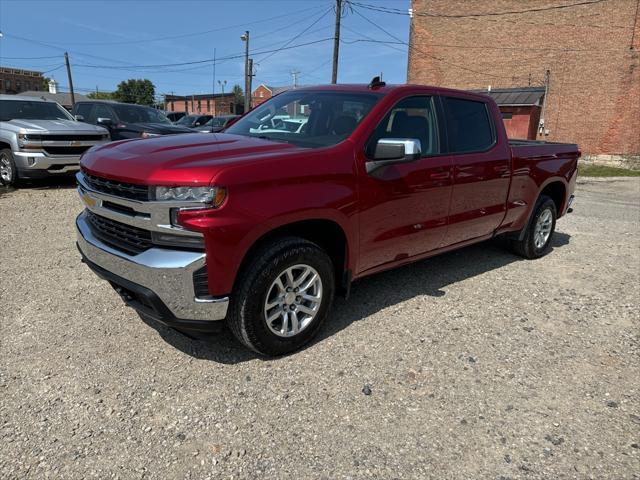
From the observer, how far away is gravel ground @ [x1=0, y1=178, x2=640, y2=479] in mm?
2451

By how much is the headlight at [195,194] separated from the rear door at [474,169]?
2.38 m

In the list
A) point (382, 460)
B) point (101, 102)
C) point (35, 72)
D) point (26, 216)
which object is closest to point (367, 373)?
point (382, 460)

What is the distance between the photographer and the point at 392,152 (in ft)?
11.3

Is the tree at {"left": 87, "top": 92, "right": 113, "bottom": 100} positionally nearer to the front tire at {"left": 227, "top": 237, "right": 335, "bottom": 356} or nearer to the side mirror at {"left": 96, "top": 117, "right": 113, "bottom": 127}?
the side mirror at {"left": 96, "top": 117, "right": 113, "bottom": 127}

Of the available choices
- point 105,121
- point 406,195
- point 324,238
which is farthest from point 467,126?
point 105,121

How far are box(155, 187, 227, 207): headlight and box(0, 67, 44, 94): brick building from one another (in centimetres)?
9387

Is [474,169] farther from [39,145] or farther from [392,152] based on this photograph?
[39,145]

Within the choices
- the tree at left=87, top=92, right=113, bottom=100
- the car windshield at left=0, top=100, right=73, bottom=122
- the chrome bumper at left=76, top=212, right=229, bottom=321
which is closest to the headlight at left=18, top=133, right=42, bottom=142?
the car windshield at left=0, top=100, right=73, bottom=122

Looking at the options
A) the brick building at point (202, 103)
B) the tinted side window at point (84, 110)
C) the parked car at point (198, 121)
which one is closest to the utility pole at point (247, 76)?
the parked car at point (198, 121)

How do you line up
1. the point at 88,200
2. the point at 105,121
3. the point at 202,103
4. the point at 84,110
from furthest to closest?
the point at 202,103, the point at 84,110, the point at 105,121, the point at 88,200

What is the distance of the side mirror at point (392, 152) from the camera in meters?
3.39

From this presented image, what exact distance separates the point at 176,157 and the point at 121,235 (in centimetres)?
66

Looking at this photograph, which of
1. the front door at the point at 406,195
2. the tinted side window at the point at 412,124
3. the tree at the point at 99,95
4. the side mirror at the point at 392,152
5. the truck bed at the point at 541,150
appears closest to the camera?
the side mirror at the point at 392,152

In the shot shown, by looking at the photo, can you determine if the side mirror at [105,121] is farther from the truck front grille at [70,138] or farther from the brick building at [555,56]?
the brick building at [555,56]
